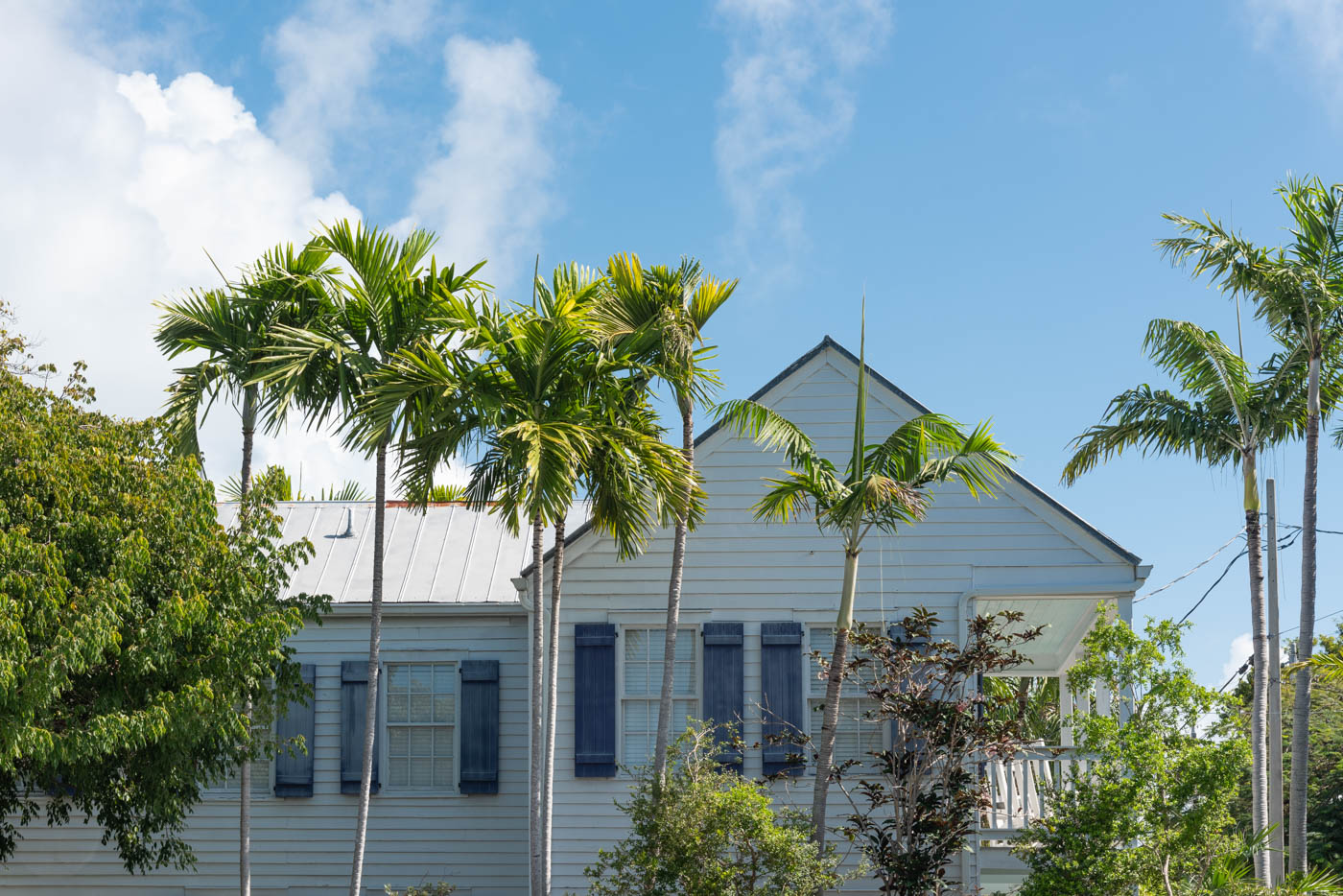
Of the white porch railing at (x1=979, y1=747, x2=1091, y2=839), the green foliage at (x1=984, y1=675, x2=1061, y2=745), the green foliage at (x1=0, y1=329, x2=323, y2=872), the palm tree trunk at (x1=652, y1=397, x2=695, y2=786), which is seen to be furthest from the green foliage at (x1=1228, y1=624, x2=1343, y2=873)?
the green foliage at (x1=0, y1=329, x2=323, y2=872)

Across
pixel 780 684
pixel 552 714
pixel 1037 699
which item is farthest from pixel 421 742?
pixel 1037 699

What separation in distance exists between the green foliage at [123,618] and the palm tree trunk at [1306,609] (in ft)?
37.6

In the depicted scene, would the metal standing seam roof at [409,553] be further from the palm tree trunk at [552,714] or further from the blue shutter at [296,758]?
the palm tree trunk at [552,714]

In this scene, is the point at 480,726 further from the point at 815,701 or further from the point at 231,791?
the point at 815,701

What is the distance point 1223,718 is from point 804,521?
15.5 ft

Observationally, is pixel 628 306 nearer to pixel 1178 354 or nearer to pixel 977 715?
pixel 977 715

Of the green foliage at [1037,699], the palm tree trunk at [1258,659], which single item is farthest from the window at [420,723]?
the palm tree trunk at [1258,659]

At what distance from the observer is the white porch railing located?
42.0 feet

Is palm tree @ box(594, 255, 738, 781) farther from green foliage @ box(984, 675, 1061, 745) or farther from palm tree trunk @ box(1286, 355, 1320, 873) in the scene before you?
palm tree trunk @ box(1286, 355, 1320, 873)

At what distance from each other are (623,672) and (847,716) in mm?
2573

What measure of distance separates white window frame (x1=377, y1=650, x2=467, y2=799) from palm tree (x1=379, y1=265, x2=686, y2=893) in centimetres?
256

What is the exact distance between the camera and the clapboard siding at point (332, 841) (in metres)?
14.6

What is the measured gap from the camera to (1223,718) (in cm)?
1184

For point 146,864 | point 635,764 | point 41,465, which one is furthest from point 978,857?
point 41,465
